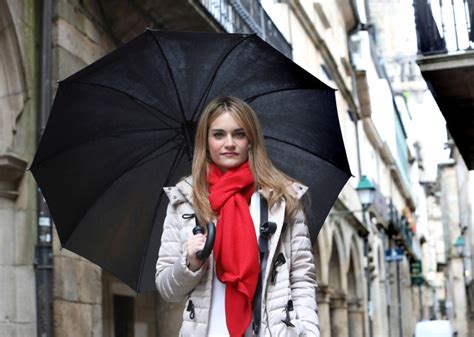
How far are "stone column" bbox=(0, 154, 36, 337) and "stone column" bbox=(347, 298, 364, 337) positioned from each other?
20.9 meters

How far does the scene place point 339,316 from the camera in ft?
85.9

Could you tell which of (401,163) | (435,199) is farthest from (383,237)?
(435,199)

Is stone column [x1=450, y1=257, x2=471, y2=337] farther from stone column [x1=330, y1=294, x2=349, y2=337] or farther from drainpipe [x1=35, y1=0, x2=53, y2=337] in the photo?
drainpipe [x1=35, y1=0, x2=53, y2=337]

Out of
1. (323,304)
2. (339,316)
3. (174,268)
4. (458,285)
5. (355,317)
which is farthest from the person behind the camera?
(458,285)

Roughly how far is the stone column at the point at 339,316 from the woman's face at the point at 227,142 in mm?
22184

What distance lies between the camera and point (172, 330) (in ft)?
39.1

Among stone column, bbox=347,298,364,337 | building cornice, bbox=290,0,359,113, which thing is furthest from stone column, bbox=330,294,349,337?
building cornice, bbox=290,0,359,113

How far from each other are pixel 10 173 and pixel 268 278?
527cm

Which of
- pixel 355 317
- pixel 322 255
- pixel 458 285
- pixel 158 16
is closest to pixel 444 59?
pixel 158 16

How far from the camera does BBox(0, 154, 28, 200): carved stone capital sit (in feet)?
27.5

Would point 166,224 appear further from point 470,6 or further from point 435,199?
point 435,199

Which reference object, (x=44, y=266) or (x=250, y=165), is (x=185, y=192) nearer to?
(x=250, y=165)

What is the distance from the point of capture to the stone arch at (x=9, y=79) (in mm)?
8531

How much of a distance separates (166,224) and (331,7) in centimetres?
2558
